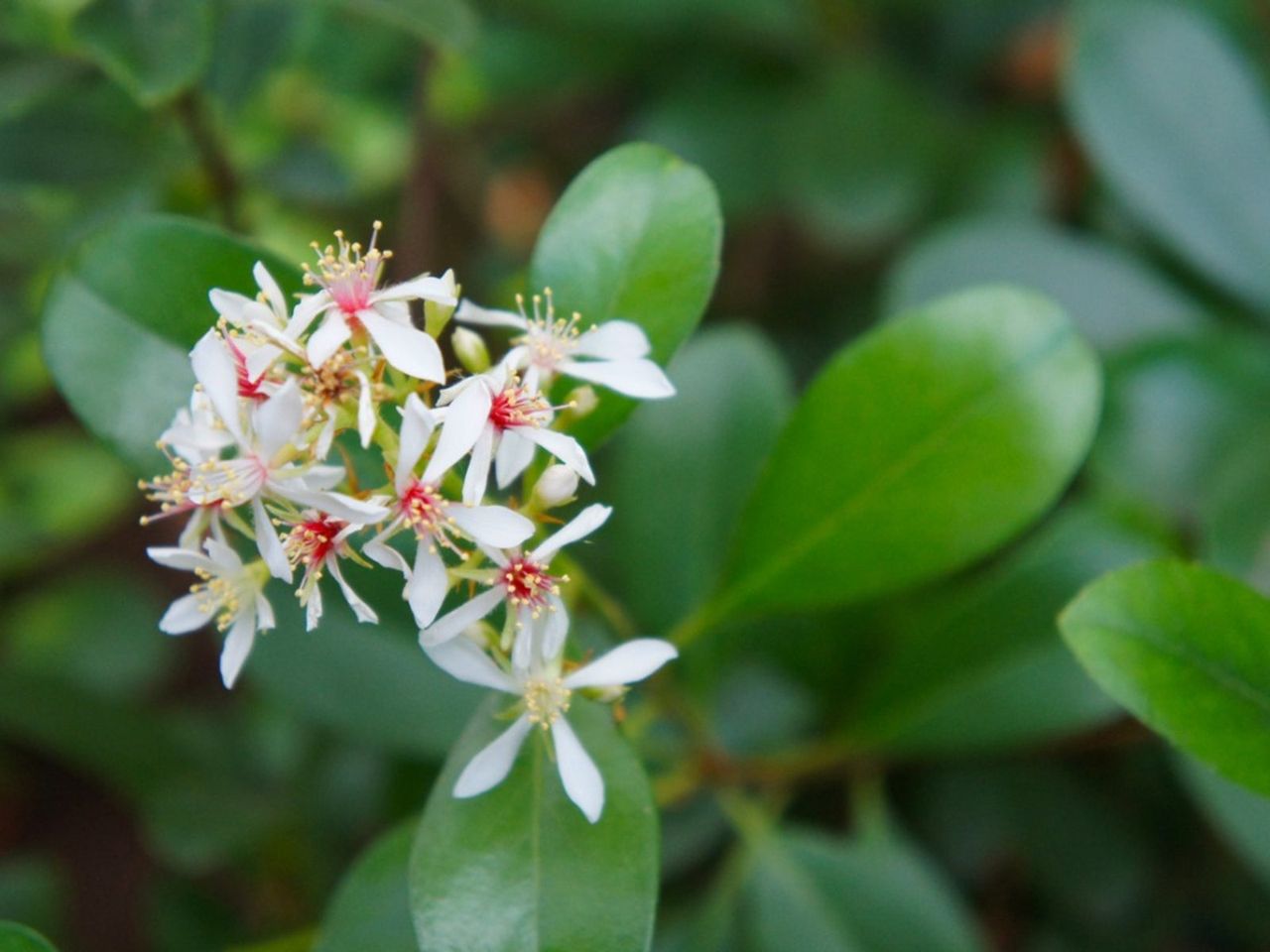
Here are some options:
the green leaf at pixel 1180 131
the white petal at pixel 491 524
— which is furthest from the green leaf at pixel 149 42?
the green leaf at pixel 1180 131

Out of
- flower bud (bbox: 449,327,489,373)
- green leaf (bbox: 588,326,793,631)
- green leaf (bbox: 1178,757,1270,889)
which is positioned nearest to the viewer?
flower bud (bbox: 449,327,489,373)

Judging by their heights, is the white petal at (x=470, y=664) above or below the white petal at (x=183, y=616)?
below

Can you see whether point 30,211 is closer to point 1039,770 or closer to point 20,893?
point 20,893

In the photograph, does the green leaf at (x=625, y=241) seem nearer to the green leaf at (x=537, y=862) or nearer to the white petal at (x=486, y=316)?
the white petal at (x=486, y=316)

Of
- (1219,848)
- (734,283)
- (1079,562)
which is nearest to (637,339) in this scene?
(1079,562)

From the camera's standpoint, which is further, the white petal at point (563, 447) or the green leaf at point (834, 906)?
the green leaf at point (834, 906)

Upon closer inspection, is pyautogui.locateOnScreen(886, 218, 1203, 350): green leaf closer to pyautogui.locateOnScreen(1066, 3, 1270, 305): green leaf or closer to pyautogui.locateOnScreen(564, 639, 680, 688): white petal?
pyautogui.locateOnScreen(1066, 3, 1270, 305): green leaf

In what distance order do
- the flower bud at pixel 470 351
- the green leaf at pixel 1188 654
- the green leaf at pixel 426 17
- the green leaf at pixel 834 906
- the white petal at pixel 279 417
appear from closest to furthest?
the white petal at pixel 279 417 → the green leaf at pixel 1188 654 → the flower bud at pixel 470 351 → the green leaf at pixel 426 17 → the green leaf at pixel 834 906

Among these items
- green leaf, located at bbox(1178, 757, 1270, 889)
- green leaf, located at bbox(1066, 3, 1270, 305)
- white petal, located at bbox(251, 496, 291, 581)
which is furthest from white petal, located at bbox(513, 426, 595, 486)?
green leaf, located at bbox(1066, 3, 1270, 305)
